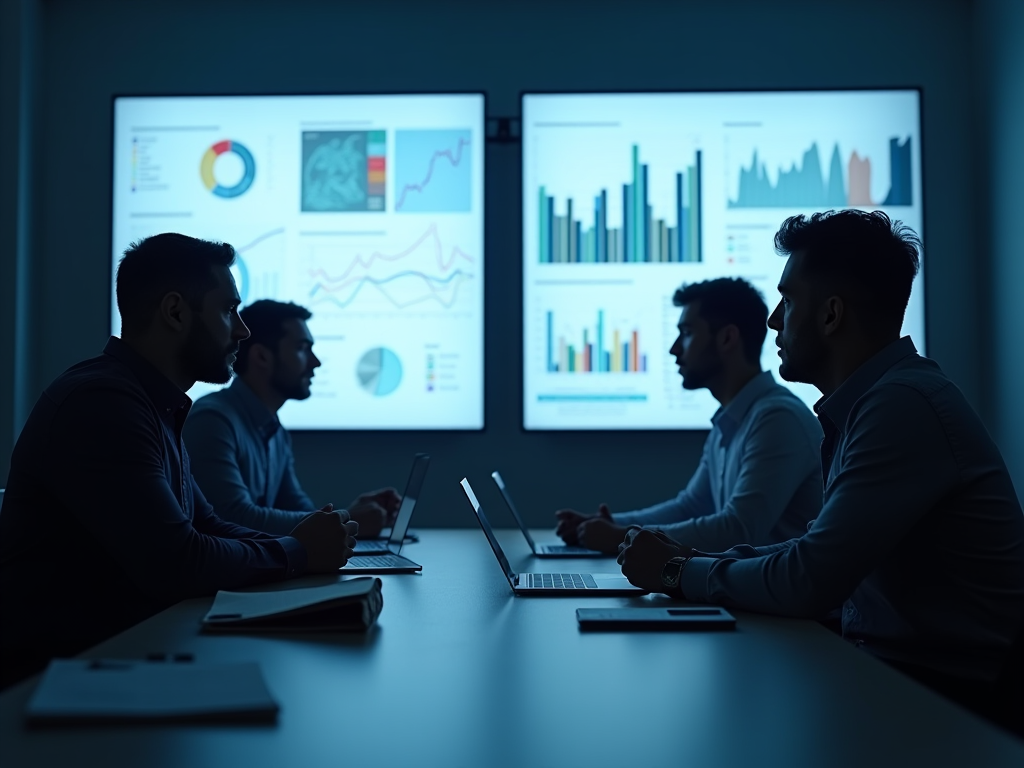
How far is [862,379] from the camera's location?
1.83 meters

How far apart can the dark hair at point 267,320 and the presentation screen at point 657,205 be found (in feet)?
3.20

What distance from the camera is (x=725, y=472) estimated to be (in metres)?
2.90

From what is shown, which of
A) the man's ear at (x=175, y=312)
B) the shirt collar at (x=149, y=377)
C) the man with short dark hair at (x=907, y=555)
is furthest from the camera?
the man's ear at (x=175, y=312)

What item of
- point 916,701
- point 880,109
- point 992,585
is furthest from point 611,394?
point 916,701

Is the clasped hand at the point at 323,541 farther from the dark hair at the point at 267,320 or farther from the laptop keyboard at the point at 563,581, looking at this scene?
the dark hair at the point at 267,320

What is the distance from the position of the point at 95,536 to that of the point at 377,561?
685 millimetres

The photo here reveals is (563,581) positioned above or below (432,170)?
below

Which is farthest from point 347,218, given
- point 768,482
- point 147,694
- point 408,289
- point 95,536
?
point 147,694

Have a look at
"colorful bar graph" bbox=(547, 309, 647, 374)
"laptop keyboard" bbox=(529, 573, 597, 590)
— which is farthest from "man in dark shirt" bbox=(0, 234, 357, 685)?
"colorful bar graph" bbox=(547, 309, 647, 374)

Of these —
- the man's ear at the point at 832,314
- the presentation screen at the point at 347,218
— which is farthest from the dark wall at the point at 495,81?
the man's ear at the point at 832,314

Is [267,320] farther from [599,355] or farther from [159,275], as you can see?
[599,355]

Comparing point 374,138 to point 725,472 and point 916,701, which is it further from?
point 916,701

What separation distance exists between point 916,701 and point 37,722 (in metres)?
0.87

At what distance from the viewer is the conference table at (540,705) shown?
85cm
